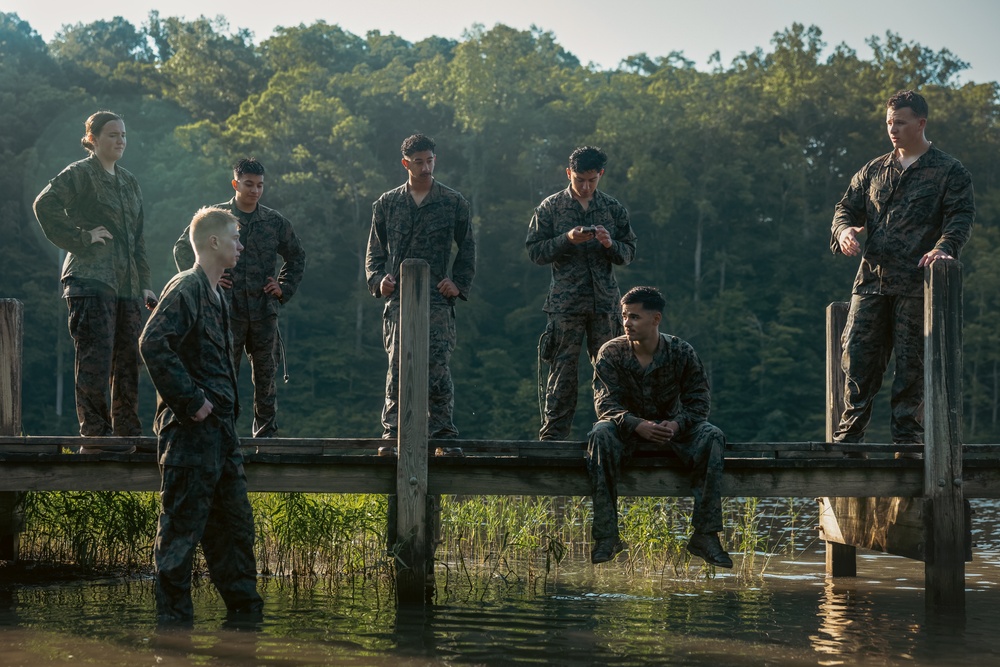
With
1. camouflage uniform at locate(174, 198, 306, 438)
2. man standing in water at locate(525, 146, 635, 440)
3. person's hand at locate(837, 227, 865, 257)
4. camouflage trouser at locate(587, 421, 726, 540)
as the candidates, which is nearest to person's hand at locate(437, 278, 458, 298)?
man standing in water at locate(525, 146, 635, 440)

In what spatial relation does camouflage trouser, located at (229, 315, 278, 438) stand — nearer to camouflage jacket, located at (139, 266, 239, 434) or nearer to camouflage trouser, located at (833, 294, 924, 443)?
camouflage jacket, located at (139, 266, 239, 434)

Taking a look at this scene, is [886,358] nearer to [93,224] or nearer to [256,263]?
[256,263]

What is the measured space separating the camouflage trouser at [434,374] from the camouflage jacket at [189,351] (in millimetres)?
1582

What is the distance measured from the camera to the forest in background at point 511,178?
1560 inches

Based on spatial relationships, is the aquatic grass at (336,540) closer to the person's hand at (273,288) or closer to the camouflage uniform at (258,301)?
the camouflage uniform at (258,301)

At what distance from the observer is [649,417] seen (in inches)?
282

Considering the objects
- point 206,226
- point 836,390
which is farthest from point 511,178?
point 206,226

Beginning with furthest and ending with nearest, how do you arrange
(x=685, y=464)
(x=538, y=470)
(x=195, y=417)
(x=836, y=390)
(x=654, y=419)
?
(x=836, y=390) → (x=538, y=470) → (x=654, y=419) → (x=685, y=464) → (x=195, y=417)

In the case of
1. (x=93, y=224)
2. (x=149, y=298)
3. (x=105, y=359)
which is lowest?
(x=105, y=359)

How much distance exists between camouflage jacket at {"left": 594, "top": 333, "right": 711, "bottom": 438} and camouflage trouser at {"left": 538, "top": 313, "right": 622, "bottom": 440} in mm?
934

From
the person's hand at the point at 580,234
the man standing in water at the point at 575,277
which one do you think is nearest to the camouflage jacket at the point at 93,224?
the man standing in water at the point at 575,277

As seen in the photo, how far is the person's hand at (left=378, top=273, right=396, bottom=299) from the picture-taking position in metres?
7.90

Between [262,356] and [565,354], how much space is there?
80.0 inches

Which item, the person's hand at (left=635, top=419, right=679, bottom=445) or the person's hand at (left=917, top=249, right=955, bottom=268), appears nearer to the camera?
the person's hand at (left=635, top=419, right=679, bottom=445)
